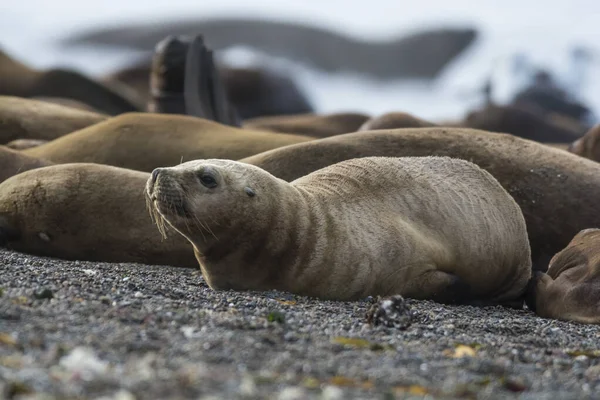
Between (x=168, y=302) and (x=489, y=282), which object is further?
(x=489, y=282)

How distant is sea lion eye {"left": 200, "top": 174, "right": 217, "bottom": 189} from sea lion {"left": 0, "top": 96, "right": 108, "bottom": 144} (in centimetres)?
499

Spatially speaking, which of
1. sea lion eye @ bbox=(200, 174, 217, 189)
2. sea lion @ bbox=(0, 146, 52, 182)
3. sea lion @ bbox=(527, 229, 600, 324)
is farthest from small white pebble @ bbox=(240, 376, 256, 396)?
sea lion @ bbox=(0, 146, 52, 182)

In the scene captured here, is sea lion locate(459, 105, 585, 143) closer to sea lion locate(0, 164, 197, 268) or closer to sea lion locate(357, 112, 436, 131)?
sea lion locate(357, 112, 436, 131)

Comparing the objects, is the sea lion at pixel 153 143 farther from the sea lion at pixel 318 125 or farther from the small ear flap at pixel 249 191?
the sea lion at pixel 318 125

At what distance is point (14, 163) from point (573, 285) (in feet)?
12.4

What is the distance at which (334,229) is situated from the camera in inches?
208

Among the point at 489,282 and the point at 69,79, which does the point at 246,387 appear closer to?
the point at 489,282

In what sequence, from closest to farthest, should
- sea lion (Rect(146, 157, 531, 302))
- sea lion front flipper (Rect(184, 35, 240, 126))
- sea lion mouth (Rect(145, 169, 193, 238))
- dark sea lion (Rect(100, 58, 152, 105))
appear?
sea lion mouth (Rect(145, 169, 193, 238))
sea lion (Rect(146, 157, 531, 302))
sea lion front flipper (Rect(184, 35, 240, 126))
dark sea lion (Rect(100, 58, 152, 105))

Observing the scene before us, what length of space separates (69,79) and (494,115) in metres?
5.33

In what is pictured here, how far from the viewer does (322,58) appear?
23250 mm

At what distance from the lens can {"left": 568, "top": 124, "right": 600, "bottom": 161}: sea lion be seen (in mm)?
9383

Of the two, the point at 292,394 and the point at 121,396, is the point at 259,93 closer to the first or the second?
the point at 292,394

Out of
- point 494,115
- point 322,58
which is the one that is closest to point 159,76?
point 494,115

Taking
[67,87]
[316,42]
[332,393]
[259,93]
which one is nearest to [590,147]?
[67,87]
